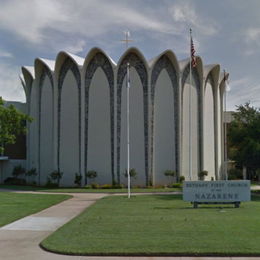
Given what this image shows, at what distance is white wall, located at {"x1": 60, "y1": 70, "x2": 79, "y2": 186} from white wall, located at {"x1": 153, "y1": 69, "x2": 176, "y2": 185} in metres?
9.39

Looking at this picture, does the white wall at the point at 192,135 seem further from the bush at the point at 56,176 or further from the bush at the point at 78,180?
the bush at the point at 56,176

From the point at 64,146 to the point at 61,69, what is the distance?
367 inches

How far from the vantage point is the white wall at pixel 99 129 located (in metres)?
41.9

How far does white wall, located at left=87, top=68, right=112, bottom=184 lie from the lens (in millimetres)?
41875

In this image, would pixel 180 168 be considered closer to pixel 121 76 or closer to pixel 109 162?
pixel 109 162

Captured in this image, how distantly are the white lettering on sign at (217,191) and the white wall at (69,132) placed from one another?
1033 inches

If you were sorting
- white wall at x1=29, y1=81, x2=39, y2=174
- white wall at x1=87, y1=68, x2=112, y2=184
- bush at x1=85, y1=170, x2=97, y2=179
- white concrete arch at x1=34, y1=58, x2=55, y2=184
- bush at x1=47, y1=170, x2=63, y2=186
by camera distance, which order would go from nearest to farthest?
bush at x1=85, y1=170, x2=97, y2=179 → white wall at x1=87, y1=68, x2=112, y2=184 → bush at x1=47, y1=170, x2=63, y2=186 → white concrete arch at x1=34, y1=58, x2=55, y2=184 → white wall at x1=29, y1=81, x2=39, y2=174

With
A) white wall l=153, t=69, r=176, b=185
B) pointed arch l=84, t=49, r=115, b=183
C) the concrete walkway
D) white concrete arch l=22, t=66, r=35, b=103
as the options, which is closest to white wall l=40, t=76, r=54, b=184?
white concrete arch l=22, t=66, r=35, b=103

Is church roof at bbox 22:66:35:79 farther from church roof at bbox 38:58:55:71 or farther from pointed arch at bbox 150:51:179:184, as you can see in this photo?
pointed arch at bbox 150:51:179:184

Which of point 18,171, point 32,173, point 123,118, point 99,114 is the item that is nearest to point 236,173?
point 123,118

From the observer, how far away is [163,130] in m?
41.8

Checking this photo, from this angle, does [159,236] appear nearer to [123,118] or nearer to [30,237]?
[30,237]

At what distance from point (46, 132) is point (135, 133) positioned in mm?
12250

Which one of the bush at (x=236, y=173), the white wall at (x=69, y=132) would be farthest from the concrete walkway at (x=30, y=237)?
the bush at (x=236, y=173)
